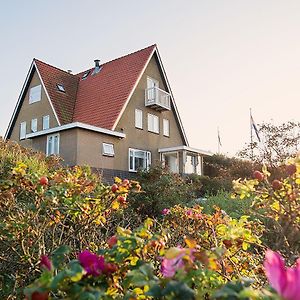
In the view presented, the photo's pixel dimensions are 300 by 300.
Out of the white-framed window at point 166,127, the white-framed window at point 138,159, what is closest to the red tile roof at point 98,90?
the white-framed window at point 138,159

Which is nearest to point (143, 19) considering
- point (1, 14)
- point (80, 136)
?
point (1, 14)

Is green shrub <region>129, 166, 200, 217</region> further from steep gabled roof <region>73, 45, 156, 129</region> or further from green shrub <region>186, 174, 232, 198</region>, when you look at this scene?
steep gabled roof <region>73, 45, 156, 129</region>

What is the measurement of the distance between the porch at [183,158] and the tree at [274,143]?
3669 millimetres

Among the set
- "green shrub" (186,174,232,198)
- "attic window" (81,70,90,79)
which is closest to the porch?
"green shrub" (186,174,232,198)

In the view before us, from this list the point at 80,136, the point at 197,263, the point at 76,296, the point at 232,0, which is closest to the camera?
the point at 76,296

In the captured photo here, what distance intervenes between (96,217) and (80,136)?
14623 mm

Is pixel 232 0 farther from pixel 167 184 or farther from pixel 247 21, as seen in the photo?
pixel 167 184

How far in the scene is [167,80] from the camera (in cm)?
2370

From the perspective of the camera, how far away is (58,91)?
21.6 m

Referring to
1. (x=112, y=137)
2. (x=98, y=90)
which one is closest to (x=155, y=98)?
(x=98, y=90)

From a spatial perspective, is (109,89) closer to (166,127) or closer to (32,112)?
(166,127)

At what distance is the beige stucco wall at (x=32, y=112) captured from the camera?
2098 cm

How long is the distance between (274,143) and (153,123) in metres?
7.16

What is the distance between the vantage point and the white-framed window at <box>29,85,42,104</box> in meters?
21.9
